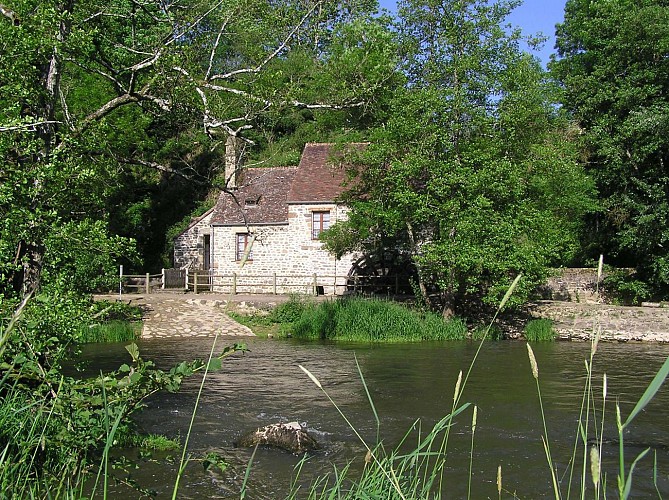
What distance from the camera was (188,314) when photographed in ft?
81.1

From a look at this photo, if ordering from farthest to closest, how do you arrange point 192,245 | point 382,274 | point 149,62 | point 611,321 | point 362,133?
point 192,245
point 382,274
point 362,133
point 611,321
point 149,62

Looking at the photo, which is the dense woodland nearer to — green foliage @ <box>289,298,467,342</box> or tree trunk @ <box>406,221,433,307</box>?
tree trunk @ <box>406,221,433,307</box>

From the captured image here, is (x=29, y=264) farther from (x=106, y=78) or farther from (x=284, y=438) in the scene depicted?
(x=284, y=438)

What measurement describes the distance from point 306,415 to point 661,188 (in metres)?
21.3

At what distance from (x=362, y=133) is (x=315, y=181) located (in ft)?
18.9

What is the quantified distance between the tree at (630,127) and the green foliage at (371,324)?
9.90 meters

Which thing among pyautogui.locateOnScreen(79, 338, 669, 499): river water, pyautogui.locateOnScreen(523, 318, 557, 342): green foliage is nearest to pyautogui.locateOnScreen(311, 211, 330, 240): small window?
pyautogui.locateOnScreen(523, 318, 557, 342): green foliage

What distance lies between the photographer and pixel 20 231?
732 cm

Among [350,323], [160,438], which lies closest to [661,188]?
[350,323]

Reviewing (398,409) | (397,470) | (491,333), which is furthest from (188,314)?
(397,470)

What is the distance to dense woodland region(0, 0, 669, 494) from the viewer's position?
7945mm

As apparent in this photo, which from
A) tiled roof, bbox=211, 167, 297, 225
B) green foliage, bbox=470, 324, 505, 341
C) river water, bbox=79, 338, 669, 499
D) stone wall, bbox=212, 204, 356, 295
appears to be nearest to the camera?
river water, bbox=79, 338, 669, 499

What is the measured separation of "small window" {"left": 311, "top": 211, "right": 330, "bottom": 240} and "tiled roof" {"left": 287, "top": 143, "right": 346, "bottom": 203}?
2.09 ft

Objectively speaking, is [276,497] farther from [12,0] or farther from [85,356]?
[85,356]
